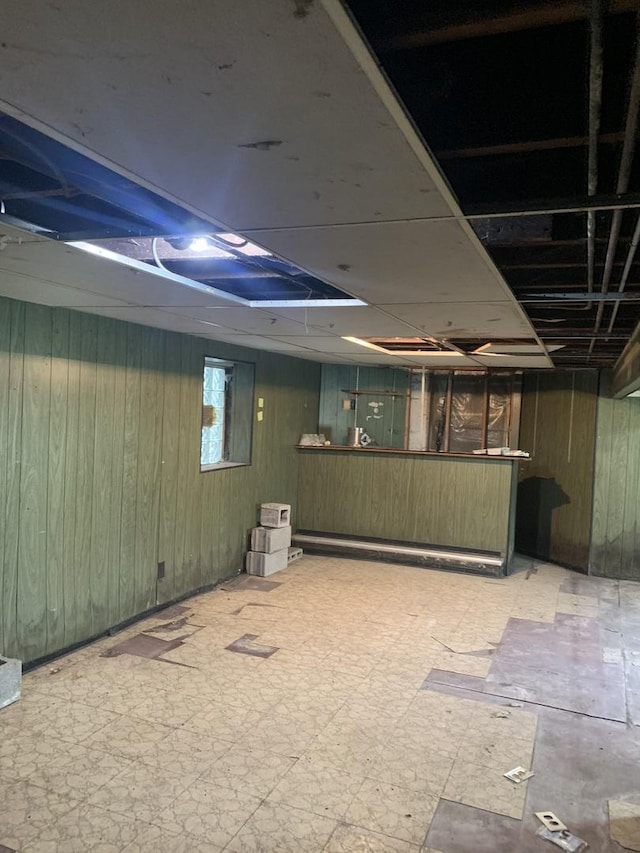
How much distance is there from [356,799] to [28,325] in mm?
2835

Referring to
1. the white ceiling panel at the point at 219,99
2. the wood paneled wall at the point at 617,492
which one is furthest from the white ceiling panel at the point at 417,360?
the white ceiling panel at the point at 219,99

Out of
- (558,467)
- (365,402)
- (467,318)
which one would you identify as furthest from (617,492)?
(467,318)

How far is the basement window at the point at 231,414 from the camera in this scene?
5453 mm

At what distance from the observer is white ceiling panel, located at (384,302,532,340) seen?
2.80 meters

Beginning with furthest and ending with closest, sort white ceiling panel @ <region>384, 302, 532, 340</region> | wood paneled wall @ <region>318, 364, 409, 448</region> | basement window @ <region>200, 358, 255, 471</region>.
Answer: wood paneled wall @ <region>318, 364, 409, 448</region>, basement window @ <region>200, 358, 255, 471</region>, white ceiling panel @ <region>384, 302, 532, 340</region>

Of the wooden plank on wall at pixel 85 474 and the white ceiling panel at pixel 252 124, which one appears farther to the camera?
the wooden plank on wall at pixel 85 474

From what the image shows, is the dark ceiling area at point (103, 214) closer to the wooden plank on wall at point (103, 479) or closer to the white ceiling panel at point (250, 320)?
the white ceiling panel at point (250, 320)

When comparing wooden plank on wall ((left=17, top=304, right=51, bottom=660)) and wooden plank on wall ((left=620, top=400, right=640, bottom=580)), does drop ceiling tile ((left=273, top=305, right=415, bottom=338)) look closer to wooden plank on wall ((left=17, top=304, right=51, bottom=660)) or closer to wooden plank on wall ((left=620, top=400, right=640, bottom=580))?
wooden plank on wall ((left=17, top=304, right=51, bottom=660))

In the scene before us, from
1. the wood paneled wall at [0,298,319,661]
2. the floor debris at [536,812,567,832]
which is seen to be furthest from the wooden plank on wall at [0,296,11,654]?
the floor debris at [536,812,567,832]

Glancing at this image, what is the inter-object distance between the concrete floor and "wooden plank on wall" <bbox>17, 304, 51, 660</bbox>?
301 millimetres

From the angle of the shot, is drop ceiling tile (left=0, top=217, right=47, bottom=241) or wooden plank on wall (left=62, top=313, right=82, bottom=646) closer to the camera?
drop ceiling tile (left=0, top=217, right=47, bottom=241)

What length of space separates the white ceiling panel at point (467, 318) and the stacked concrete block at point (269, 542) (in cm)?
267

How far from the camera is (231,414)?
18.4 feet

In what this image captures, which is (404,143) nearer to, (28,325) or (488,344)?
(28,325)
